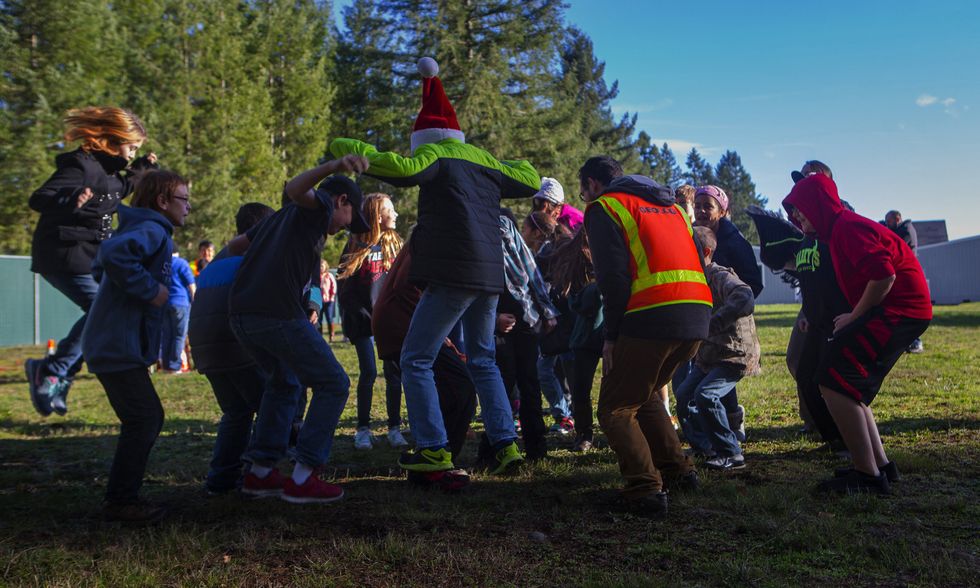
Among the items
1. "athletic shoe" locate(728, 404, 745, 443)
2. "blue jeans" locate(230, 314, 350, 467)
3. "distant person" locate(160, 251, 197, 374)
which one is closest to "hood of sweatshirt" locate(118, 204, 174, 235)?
"blue jeans" locate(230, 314, 350, 467)

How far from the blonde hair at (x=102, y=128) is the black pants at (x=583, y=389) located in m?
3.28

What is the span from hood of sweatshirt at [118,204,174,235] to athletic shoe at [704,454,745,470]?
3410mm

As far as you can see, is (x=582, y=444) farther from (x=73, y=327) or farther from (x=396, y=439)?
(x=73, y=327)

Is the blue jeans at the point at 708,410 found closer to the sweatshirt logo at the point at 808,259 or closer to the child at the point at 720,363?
the child at the point at 720,363

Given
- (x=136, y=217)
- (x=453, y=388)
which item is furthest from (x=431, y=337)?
(x=136, y=217)

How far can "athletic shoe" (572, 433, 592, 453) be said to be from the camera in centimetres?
555

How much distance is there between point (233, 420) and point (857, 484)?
339cm

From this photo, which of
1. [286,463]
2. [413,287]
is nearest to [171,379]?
[286,463]

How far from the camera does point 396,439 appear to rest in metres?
6.00

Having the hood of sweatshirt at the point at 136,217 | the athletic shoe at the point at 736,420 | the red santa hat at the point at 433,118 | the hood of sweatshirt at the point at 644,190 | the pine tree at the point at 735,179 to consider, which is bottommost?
the athletic shoe at the point at 736,420

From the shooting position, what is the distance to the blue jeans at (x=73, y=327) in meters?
5.88

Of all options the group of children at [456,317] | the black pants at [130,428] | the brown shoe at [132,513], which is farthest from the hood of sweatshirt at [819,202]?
the brown shoe at [132,513]

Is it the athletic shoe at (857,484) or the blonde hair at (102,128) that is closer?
the athletic shoe at (857,484)

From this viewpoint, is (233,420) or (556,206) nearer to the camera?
(233,420)
